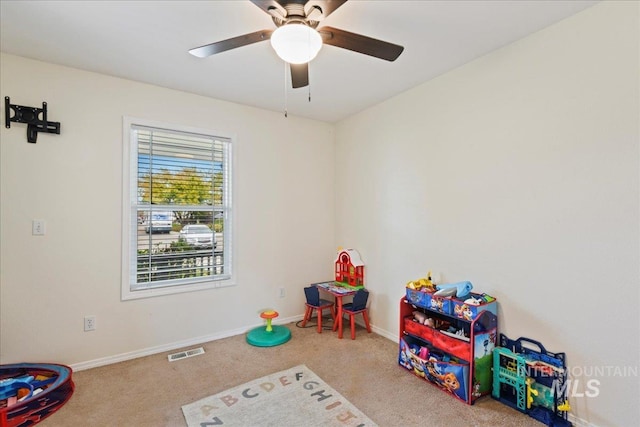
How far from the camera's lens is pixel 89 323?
2.52 metres

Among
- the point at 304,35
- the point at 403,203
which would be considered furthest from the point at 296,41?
the point at 403,203

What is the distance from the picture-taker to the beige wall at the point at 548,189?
1655mm

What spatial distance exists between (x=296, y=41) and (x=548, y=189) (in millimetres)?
1796

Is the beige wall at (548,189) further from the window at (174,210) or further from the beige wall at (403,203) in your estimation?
the window at (174,210)

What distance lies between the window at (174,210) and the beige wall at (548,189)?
1953 mm

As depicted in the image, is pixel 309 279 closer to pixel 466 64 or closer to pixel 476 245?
pixel 476 245

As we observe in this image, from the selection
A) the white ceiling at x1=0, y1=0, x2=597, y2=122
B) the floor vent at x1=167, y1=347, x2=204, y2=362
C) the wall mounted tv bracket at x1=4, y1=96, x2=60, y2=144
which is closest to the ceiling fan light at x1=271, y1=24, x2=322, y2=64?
the white ceiling at x1=0, y1=0, x2=597, y2=122

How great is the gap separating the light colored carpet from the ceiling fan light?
2.18 m

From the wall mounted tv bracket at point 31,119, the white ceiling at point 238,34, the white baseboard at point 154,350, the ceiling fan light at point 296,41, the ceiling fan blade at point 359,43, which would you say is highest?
the white ceiling at point 238,34

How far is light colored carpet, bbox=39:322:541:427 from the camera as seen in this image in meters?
1.89

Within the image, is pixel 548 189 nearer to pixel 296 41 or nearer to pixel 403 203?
pixel 403 203

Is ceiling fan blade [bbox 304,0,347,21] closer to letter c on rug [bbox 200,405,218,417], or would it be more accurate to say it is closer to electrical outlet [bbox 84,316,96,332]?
letter c on rug [bbox 200,405,218,417]

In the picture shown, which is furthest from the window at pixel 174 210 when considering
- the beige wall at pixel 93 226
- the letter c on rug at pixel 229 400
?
the letter c on rug at pixel 229 400

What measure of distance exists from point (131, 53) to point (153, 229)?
4.90ft
